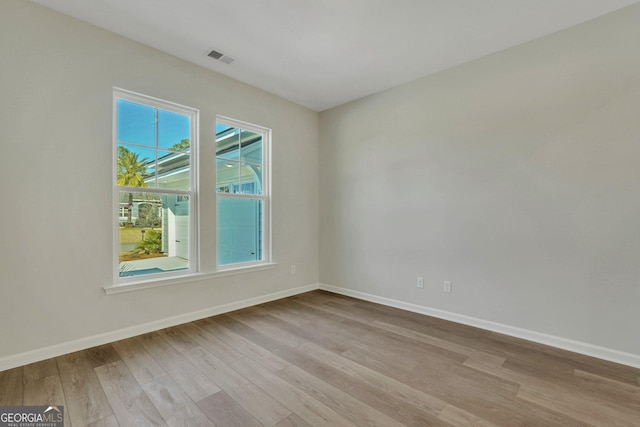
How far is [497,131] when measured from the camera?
278 centimetres

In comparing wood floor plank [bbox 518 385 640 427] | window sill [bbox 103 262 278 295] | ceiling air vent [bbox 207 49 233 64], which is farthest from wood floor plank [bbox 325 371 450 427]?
ceiling air vent [bbox 207 49 233 64]

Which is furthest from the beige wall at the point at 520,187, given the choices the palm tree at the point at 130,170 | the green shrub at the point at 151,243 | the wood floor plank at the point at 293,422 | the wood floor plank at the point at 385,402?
the palm tree at the point at 130,170

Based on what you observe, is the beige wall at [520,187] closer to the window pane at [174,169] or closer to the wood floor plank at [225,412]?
the window pane at [174,169]

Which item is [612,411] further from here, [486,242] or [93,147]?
[93,147]

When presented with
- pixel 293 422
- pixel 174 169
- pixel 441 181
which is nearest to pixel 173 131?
pixel 174 169

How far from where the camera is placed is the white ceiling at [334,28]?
86.9 inches

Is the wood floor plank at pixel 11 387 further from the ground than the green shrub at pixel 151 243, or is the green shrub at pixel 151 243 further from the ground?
the green shrub at pixel 151 243

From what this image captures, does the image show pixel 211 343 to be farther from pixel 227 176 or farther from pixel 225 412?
pixel 227 176

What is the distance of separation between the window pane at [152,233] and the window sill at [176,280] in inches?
5.7

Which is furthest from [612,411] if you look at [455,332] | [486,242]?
[486,242]

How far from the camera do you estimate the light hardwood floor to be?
1603mm

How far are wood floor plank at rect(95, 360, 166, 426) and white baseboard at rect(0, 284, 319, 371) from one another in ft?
1.45

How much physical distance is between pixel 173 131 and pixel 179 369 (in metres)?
2.32

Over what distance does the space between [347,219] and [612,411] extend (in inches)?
117
